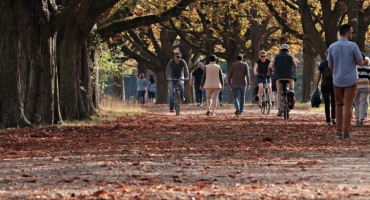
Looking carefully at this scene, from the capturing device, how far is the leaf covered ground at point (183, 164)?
9.07m

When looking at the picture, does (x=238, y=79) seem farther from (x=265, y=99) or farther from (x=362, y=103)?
(x=362, y=103)

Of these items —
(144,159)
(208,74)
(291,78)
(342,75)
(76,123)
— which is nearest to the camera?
(144,159)

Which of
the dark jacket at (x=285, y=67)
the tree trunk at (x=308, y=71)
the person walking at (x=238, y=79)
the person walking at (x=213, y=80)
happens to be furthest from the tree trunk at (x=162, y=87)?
the dark jacket at (x=285, y=67)

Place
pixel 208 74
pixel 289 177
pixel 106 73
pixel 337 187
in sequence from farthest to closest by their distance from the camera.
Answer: pixel 106 73, pixel 208 74, pixel 289 177, pixel 337 187

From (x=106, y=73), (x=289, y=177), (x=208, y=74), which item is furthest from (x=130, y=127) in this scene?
(x=106, y=73)

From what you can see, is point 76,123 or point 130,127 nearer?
point 130,127

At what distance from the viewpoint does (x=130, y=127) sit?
21.9 metres

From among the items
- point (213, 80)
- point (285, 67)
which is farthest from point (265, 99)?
point (285, 67)

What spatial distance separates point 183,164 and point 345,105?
18.5ft

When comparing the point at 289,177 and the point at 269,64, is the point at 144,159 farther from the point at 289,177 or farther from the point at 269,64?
the point at 269,64

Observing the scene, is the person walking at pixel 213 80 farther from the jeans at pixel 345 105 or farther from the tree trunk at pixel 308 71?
the tree trunk at pixel 308 71

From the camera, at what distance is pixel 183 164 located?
40.1 ft

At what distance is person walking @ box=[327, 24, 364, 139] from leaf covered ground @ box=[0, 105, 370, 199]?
0.45 m

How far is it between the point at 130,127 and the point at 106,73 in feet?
47.3
